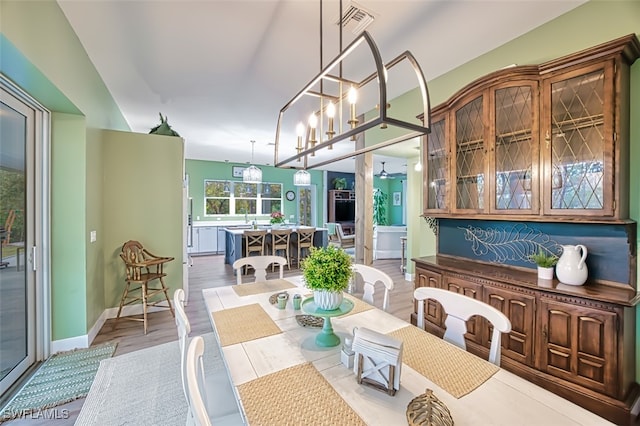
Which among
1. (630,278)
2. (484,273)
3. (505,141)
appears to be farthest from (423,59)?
(630,278)

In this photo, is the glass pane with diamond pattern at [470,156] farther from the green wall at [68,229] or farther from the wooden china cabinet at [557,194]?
the green wall at [68,229]

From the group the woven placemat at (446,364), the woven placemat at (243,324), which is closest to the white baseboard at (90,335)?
the woven placemat at (243,324)

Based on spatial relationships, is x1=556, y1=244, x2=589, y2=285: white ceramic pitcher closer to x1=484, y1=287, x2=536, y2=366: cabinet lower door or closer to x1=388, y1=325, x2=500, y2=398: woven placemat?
x1=484, y1=287, x2=536, y2=366: cabinet lower door

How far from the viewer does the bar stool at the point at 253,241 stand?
597 cm

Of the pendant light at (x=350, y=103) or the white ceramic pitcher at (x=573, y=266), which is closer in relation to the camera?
the pendant light at (x=350, y=103)

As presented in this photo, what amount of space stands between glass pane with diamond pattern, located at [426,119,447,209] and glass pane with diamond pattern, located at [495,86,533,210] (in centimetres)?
56

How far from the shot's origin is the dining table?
0.93 metres

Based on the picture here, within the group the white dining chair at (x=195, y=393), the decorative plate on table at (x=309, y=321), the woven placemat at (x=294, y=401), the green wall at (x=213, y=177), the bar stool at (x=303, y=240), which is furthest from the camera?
the green wall at (x=213, y=177)

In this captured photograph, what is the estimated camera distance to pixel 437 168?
3.06 meters

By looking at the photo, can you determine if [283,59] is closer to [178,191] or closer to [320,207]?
[178,191]

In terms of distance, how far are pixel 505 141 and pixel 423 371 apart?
6.98ft

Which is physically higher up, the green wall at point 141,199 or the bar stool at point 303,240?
the green wall at point 141,199

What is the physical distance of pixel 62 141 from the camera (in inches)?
105

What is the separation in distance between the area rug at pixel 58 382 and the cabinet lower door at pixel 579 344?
3.43 metres
